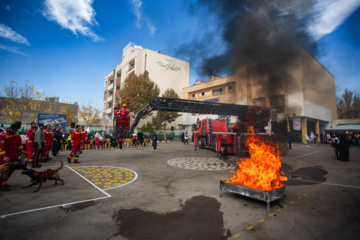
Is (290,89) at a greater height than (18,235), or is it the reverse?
(290,89)

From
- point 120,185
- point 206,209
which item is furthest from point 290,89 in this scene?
point 120,185

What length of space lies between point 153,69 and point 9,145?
118 feet

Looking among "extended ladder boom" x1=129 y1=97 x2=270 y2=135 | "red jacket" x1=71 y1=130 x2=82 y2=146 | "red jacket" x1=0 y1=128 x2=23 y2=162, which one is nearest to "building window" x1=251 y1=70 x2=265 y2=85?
"extended ladder boom" x1=129 y1=97 x2=270 y2=135

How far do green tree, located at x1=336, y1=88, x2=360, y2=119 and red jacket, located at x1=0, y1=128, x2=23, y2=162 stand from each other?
5717cm

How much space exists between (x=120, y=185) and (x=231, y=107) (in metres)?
11.3

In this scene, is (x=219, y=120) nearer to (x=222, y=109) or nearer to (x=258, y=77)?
(x=222, y=109)

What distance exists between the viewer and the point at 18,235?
2.69m

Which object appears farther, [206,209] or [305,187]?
[305,187]

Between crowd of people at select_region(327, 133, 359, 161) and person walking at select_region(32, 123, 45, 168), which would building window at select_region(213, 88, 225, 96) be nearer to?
crowd of people at select_region(327, 133, 359, 161)

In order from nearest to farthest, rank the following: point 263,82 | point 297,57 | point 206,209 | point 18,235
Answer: point 18,235 → point 206,209 → point 297,57 → point 263,82

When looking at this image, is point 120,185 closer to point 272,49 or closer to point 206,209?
point 206,209

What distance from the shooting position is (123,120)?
9.57 meters

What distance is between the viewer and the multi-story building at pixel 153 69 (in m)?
38.3

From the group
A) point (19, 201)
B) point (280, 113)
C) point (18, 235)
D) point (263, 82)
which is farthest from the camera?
point (280, 113)
